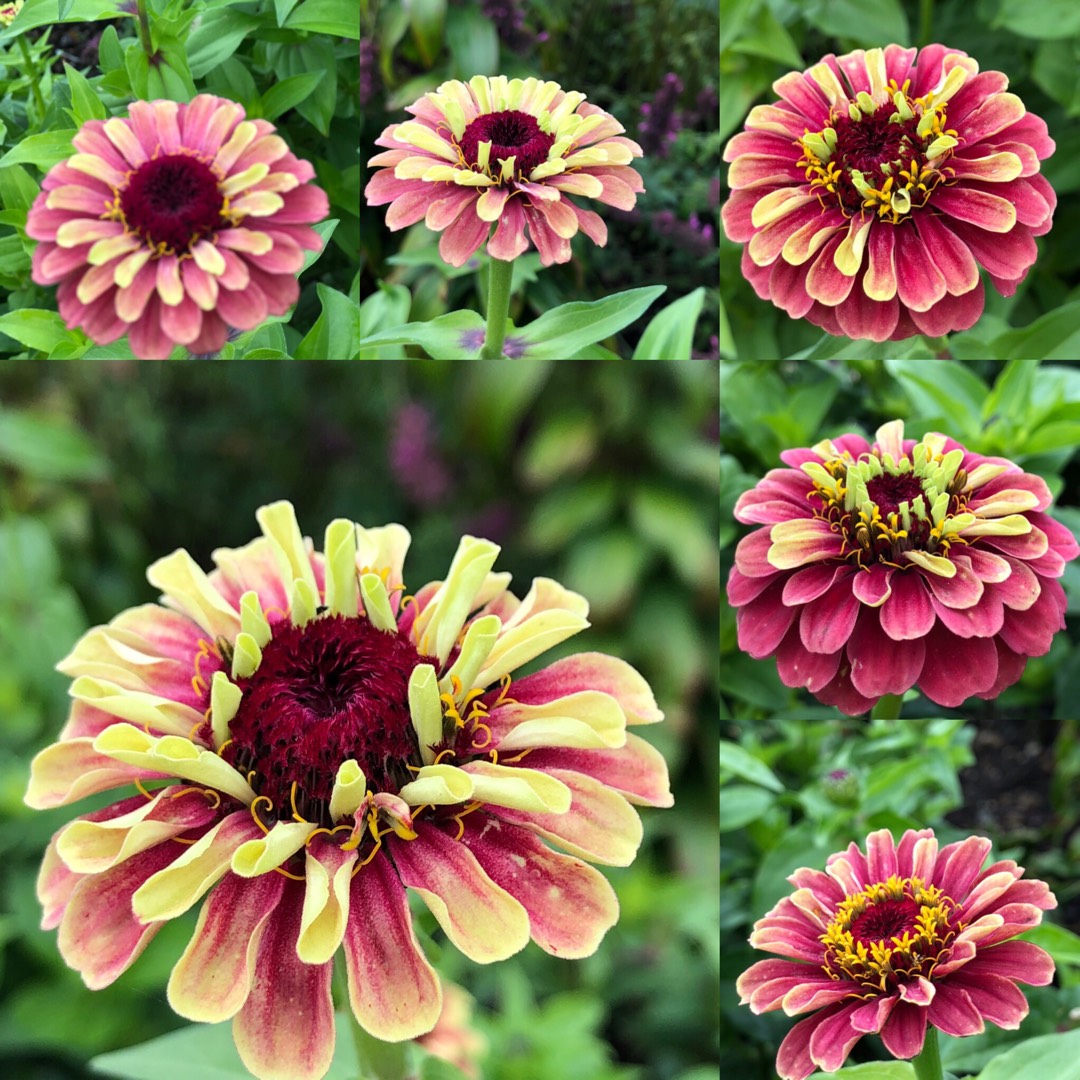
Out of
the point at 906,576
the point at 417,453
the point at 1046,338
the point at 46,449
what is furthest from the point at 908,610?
the point at 46,449

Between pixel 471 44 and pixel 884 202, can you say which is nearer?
pixel 884 202

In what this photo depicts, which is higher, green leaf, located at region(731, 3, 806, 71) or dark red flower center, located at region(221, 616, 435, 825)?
green leaf, located at region(731, 3, 806, 71)

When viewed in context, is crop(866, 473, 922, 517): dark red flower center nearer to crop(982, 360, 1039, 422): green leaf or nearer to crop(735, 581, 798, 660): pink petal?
crop(735, 581, 798, 660): pink petal

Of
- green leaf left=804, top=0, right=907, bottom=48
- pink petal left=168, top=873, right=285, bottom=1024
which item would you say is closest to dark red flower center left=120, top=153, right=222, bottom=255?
pink petal left=168, top=873, right=285, bottom=1024

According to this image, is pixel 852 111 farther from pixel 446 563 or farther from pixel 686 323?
pixel 446 563

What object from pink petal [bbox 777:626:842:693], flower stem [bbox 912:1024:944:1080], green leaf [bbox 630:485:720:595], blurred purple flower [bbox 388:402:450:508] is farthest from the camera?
blurred purple flower [bbox 388:402:450:508]

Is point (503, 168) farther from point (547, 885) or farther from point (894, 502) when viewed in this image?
point (547, 885)

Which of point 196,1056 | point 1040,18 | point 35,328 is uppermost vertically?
point 1040,18

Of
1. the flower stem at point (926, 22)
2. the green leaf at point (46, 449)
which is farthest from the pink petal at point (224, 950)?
the flower stem at point (926, 22)
